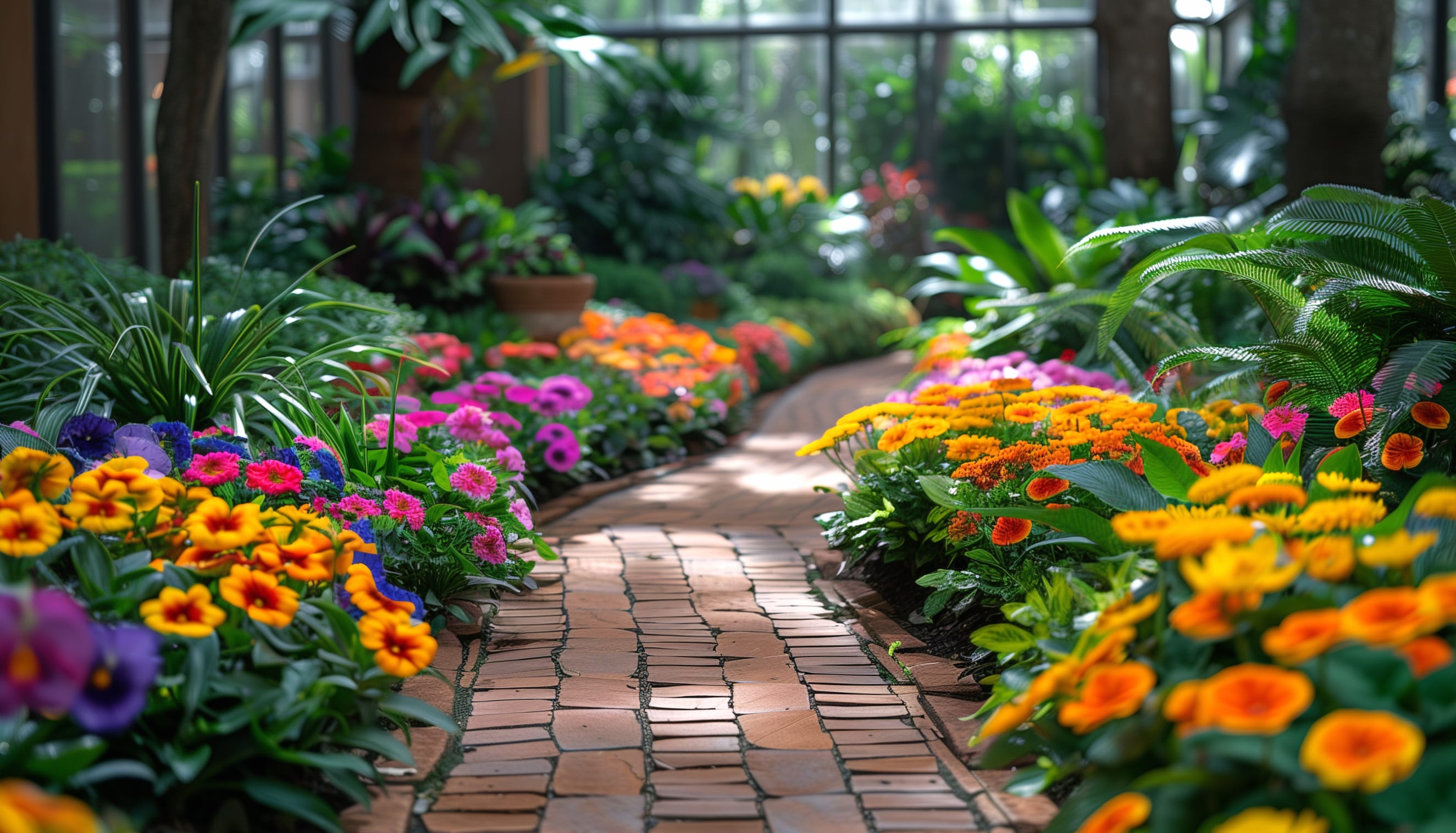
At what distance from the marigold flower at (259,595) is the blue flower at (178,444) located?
0.62 meters

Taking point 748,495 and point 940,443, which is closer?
point 940,443

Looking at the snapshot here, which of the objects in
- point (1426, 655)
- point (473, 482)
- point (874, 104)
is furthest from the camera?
point (874, 104)

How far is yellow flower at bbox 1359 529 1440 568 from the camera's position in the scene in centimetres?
137

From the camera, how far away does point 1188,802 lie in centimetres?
130

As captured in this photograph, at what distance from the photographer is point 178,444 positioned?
7.46 ft

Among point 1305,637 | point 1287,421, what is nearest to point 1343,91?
point 1287,421

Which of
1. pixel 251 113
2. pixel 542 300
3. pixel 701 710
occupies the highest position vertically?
pixel 251 113

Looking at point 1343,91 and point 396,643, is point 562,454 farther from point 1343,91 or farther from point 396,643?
point 1343,91

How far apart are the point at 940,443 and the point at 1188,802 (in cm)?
167

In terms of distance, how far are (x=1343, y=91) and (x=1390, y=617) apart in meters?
3.81

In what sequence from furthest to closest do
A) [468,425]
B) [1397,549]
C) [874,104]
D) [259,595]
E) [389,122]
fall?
[874,104]
[389,122]
[468,425]
[259,595]
[1397,549]

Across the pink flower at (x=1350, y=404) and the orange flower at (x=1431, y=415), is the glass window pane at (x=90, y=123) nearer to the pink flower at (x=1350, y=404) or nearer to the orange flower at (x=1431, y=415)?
the pink flower at (x=1350, y=404)

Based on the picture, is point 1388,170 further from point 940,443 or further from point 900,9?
point 900,9

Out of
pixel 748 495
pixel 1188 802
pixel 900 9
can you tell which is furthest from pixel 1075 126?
pixel 1188 802
